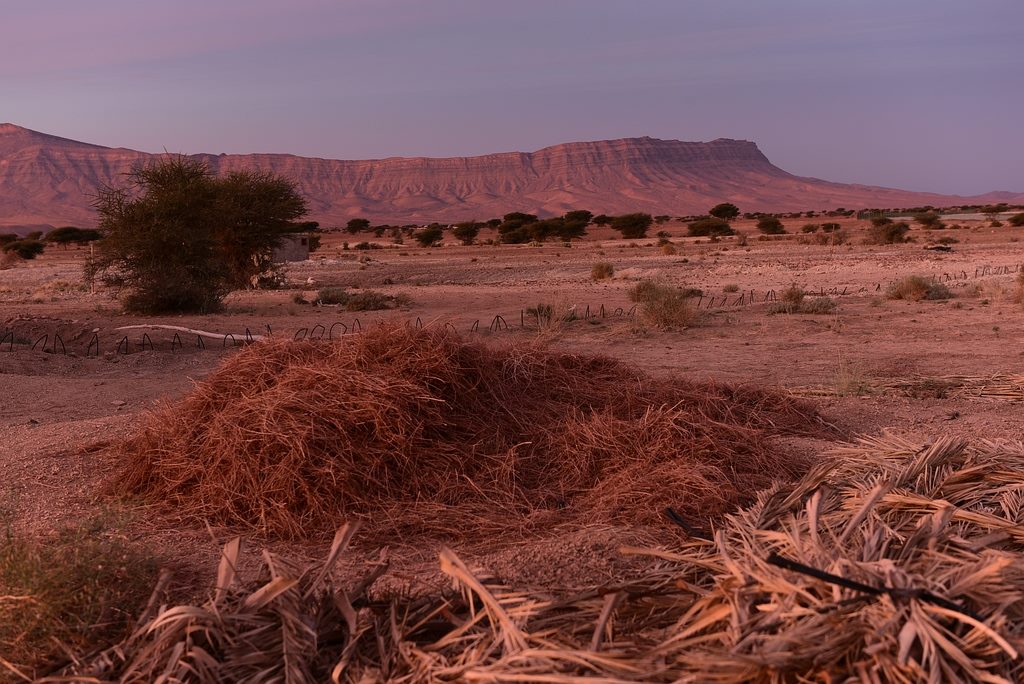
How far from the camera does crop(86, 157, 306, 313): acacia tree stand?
752 inches

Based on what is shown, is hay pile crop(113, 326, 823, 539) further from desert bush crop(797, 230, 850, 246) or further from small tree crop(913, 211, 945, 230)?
small tree crop(913, 211, 945, 230)

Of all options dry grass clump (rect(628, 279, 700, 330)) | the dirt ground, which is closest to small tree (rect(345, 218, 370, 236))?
the dirt ground

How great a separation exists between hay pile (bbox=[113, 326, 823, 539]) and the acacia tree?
13868 millimetres

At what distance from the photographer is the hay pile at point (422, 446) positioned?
190 inches

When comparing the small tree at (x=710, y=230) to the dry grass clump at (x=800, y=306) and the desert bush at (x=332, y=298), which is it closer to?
the desert bush at (x=332, y=298)

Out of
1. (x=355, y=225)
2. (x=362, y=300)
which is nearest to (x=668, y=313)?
(x=362, y=300)

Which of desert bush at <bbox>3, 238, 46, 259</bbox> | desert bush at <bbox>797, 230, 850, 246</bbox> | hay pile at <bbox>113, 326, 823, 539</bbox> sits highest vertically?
hay pile at <bbox>113, 326, 823, 539</bbox>

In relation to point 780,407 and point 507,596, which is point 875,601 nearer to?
point 507,596

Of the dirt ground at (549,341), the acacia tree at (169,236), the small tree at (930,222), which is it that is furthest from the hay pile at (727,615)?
the small tree at (930,222)

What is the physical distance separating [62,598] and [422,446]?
7.64 ft

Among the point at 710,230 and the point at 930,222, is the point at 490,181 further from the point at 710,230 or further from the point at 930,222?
the point at 930,222

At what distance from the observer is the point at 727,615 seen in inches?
105

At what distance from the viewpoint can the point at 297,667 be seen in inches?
115

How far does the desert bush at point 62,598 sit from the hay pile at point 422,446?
1.11 meters
